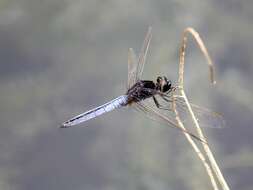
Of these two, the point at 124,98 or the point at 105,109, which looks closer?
the point at 124,98

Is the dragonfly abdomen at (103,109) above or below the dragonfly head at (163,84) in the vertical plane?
above

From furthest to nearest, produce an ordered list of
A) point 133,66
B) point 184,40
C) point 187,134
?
point 133,66 → point 187,134 → point 184,40

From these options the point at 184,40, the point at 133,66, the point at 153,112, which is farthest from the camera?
the point at 133,66

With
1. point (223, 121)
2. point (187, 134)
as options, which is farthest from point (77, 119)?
point (187, 134)

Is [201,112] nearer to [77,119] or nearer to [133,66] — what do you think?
[133,66]

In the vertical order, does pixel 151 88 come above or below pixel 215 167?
above

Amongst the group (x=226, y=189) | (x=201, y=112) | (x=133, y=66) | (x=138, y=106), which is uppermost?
(x=133, y=66)

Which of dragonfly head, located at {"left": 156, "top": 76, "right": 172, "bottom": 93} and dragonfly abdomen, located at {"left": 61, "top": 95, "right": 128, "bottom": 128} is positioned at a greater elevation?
dragonfly abdomen, located at {"left": 61, "top": 95, "right": 128, "bottom": 128}

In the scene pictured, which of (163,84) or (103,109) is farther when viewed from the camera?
(103,109)
